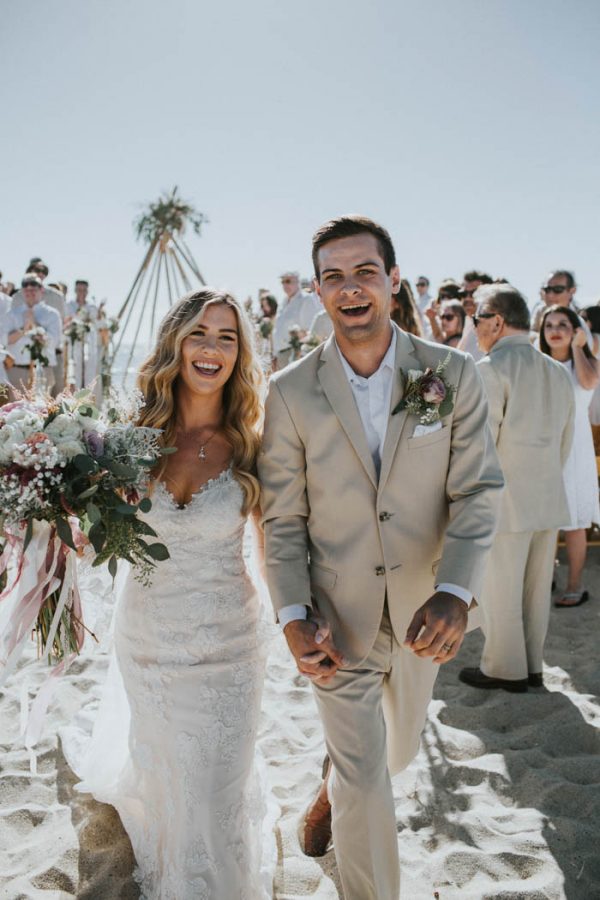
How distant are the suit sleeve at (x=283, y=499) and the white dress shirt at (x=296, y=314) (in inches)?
421

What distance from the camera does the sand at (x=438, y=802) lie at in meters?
2.96

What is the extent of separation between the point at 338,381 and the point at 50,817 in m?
2.45

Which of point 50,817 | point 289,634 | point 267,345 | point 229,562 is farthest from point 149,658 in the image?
point 267,345

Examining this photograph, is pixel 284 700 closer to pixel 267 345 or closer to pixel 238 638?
pixel 238 638

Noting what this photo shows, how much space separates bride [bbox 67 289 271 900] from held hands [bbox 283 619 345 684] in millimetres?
579

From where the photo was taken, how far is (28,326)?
37.6 ft

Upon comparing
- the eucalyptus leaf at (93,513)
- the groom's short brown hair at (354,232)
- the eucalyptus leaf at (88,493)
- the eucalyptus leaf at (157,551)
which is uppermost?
the groom's short brown hair at (354,232)

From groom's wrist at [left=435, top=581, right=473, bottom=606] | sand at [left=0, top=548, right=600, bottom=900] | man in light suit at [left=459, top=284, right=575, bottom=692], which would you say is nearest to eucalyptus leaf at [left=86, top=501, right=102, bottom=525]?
groom's wrist at [left=435, top=581, right=473, bottom=606]

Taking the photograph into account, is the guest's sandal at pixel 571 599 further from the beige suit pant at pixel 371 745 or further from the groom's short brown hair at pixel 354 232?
the groom's short brown hair at pixel 354 232

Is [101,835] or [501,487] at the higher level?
[501,487]

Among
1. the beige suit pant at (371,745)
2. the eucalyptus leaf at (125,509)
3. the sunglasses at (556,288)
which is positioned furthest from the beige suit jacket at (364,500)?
the sunglasses at (556,288)

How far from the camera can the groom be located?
8.89 ft

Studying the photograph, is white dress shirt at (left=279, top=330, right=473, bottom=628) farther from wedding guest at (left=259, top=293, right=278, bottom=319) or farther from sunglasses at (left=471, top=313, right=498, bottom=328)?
wedding guest at (left=259, top=293, right=278, bottom=319)

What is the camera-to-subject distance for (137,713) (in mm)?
3086
